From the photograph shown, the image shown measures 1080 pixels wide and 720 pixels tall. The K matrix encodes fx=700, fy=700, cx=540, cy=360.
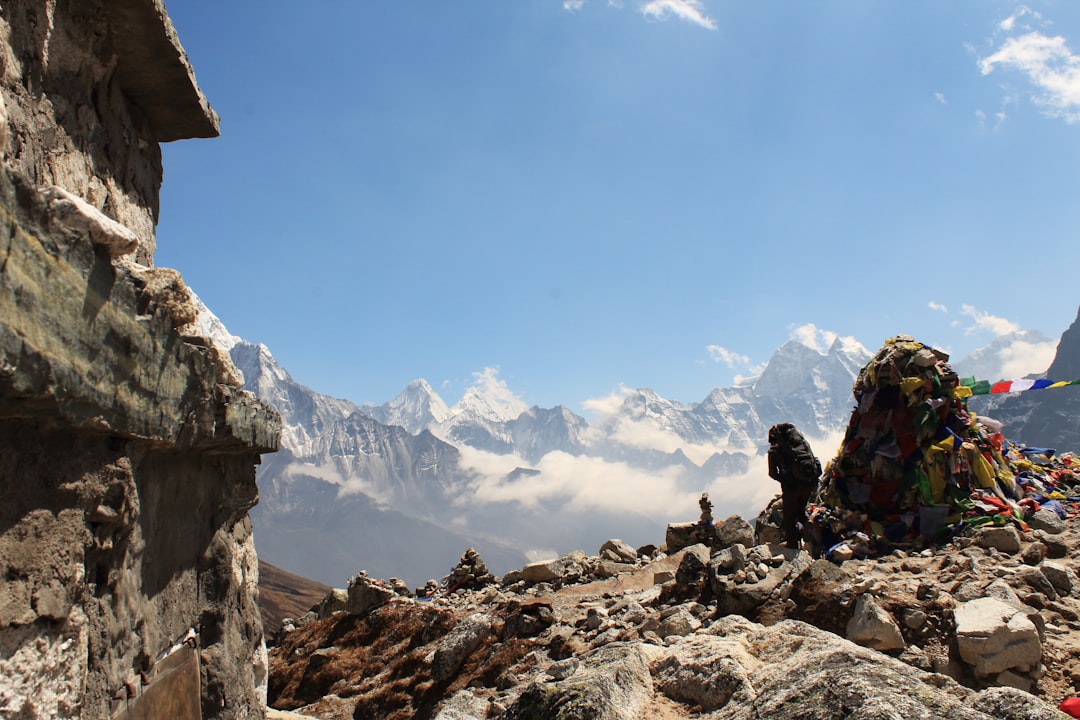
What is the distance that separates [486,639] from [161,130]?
6.91 metres

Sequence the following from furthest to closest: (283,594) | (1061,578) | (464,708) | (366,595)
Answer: (283,594), (366,595), (1061,578), (464,708)

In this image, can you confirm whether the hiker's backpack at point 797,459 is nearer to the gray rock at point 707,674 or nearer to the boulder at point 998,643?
the boulder at point 998,643

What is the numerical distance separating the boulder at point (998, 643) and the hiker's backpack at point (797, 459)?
6.23m

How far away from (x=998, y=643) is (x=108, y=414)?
6777 mm

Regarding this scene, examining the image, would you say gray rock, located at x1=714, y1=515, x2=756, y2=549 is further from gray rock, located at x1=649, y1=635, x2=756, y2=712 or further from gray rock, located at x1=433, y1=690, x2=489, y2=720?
gray rock, located at x1=649, y1=635, x2=756, y2=712

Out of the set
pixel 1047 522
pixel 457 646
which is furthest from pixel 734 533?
pixel 457 646

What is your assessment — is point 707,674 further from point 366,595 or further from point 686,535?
point 686,535

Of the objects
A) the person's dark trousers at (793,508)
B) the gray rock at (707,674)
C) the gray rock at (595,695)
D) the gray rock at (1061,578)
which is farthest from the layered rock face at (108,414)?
the person's dark trousers at (793,508)

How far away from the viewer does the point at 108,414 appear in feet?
10.3

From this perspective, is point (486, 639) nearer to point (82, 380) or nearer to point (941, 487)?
point (82, 380)

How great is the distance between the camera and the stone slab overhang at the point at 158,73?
447 centimetres

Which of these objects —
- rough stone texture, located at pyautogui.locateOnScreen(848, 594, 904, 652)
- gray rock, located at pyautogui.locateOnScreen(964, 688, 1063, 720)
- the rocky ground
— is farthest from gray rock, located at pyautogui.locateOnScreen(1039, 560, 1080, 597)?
gray rock, located at pyautogui.locateOnScreen(964, 688, 1063, 720)

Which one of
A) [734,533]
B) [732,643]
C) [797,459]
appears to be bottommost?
[732,643]

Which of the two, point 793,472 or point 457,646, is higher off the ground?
point 793,472
